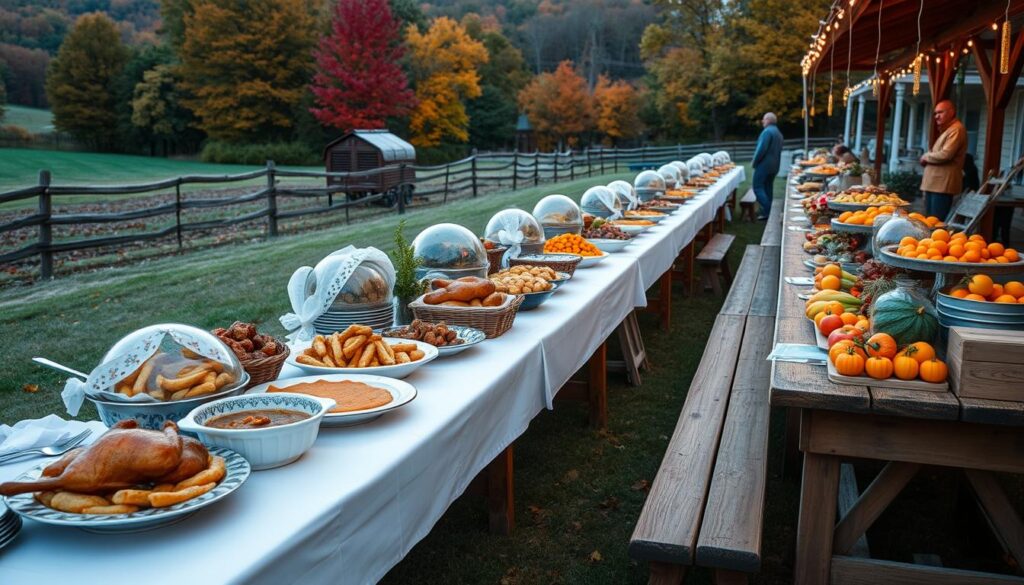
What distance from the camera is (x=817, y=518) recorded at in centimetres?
297

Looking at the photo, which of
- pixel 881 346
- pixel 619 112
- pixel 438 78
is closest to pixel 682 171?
pixel 881 346

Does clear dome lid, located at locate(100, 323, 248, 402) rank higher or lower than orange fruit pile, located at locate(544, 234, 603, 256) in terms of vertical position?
lower

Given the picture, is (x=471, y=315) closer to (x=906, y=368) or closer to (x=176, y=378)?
(x=176, y=378)

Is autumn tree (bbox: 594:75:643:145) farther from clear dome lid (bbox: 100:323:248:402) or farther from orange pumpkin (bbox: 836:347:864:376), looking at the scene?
clear dome lid (bbox: 100:323:248:402)

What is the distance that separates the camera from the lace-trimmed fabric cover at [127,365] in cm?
223

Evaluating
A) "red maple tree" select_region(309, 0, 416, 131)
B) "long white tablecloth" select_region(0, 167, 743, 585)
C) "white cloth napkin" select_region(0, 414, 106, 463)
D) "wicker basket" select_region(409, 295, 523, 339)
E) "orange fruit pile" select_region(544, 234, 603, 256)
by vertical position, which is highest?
"red maple tree" select_region(309, 0, 416, 131)

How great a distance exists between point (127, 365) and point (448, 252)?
2062mm

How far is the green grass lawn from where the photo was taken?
173 ft

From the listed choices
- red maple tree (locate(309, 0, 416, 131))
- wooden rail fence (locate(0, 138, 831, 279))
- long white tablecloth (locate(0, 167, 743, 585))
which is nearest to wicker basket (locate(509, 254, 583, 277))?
long white tablecloth (locate(0, 167, 743, 585))

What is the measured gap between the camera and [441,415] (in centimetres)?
255

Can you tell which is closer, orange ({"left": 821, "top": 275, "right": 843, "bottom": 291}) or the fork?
the fork

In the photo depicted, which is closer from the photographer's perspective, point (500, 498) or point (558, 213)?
point (500, 498)

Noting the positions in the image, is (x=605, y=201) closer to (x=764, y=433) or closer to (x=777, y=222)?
(x=764, y=433)

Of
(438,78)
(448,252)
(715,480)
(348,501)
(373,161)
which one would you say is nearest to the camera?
(348,501)
